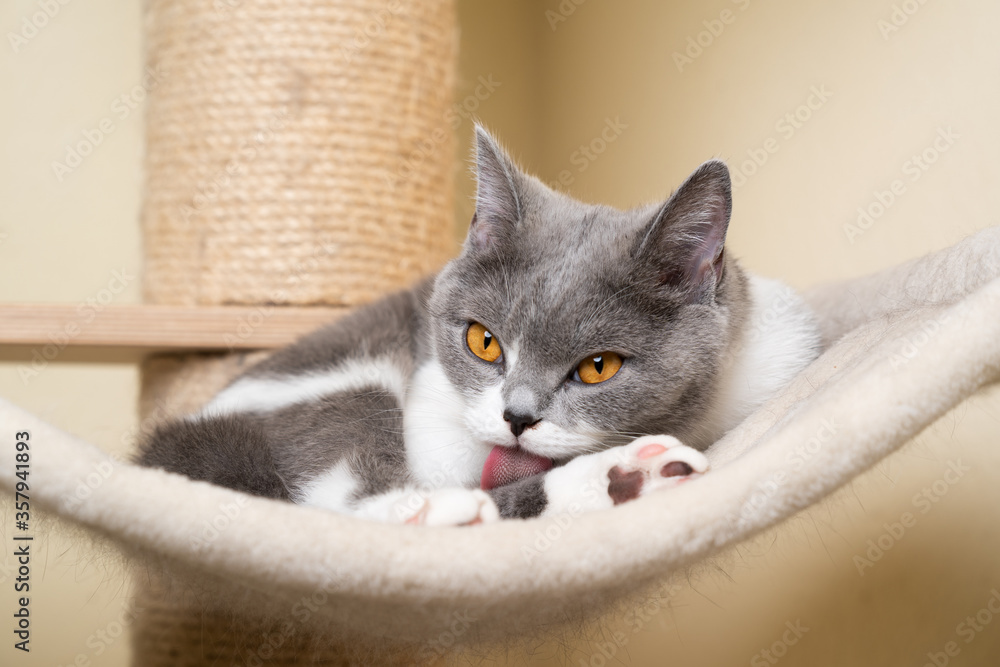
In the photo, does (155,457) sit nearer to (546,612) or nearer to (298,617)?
(298,617)

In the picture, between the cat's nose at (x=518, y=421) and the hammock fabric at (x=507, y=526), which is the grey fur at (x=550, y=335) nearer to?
the cat's nose at (x=518, y=421)

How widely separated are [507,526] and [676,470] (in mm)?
236

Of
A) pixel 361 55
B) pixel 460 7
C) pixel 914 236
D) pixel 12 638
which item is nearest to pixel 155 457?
pixel 361 55

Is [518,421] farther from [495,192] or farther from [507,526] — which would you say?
[495,192]

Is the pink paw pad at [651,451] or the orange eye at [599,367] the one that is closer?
the pink paw pad at [651,451]

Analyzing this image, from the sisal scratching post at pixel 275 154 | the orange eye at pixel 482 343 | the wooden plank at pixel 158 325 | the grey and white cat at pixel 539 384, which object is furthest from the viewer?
the sisal scratching post at pixel 275 154

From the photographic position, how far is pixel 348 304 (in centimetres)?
175

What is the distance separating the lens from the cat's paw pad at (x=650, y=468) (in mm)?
806

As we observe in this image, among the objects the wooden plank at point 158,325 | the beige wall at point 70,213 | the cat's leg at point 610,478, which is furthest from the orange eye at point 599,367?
the beige wall at point 70,213

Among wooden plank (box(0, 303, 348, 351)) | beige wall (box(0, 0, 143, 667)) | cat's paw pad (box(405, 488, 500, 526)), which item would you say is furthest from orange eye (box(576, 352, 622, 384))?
beige wall (box(0, 0, 143, 667))

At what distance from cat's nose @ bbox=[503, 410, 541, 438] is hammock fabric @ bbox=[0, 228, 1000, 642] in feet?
0.79

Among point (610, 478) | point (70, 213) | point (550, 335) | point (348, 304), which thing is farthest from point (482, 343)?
point (70, 213)

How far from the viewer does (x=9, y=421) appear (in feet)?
2.34

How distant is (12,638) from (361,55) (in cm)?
180
